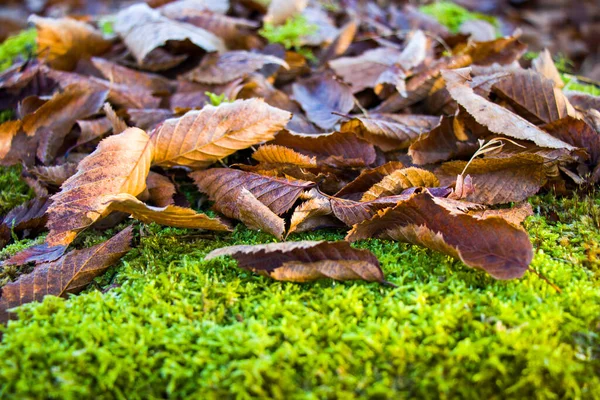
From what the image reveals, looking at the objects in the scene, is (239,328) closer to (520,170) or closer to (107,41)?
(520,170)

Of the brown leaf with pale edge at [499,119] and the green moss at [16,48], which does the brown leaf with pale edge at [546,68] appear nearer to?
the brown leaf with pale edge at [499,119]

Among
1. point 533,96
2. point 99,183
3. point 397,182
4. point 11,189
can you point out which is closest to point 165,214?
point 99,183

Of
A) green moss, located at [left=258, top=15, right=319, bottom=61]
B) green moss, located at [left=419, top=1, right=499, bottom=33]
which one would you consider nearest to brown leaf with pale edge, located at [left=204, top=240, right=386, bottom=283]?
green moss, located at [left=258, top=15, right=319, bottom=61]

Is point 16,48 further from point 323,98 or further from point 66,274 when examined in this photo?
point 66,274

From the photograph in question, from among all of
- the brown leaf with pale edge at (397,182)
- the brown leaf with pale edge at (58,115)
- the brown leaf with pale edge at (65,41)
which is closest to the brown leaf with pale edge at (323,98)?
the brown leaf with pale edge at (397,182)

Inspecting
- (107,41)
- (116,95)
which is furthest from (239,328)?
(107,41)

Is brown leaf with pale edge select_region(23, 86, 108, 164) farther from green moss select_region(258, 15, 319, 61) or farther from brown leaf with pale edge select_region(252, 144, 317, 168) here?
green moss select_region(258, 15, 319, 61)
